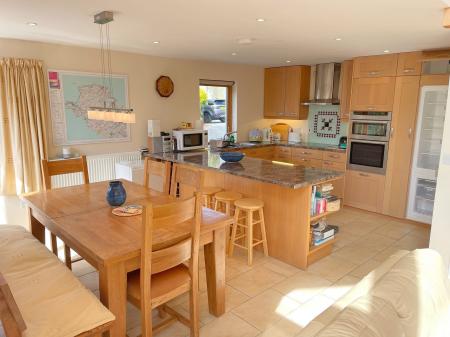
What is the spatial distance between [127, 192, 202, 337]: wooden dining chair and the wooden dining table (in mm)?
85

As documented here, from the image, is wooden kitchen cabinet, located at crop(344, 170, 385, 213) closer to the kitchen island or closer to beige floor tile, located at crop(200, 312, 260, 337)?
the kitchen island

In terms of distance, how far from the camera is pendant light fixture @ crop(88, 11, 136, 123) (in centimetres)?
267

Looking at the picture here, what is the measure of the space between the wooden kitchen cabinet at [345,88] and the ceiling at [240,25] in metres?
0.60

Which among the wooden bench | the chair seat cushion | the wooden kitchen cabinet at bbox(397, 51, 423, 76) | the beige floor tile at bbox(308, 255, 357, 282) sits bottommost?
the beige floor tile at bbox(308, 255, 357, 282)

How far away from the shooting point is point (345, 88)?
A: 17.2 ft

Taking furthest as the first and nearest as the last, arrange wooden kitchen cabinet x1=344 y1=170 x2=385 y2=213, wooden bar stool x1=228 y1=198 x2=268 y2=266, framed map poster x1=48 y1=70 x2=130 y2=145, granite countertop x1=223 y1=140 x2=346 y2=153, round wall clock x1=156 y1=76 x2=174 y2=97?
granite countertop x1=223 y1=140 x2=346 y2=153 → round wall clock x1=156 y1=76 x2=174 y2=97 → wooden kitchen cabinet x1=344 y1=170 x2=385 y2=213 → framed map poster x1=48 y1=70 x2=130 y2=145 → wooden bar stool x1=228 y1=198 x2=268 y2=266

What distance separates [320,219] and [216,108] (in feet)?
11.0

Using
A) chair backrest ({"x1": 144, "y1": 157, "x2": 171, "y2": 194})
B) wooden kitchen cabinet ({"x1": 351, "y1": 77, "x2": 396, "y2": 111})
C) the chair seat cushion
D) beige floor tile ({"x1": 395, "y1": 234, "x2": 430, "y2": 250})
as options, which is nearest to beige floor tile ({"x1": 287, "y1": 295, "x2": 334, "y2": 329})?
the chair seat cushion

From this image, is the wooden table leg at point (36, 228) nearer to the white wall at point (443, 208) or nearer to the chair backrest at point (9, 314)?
the chair backrest at point (9, 314)

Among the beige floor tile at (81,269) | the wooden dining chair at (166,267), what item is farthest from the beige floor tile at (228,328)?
the beige floor tile at (81,269)

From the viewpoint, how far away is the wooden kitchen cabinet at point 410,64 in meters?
4.27

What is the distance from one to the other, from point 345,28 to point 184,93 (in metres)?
2.85

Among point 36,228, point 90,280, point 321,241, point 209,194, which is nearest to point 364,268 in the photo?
point 321,241

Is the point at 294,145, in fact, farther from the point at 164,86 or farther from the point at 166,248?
the point at 166,248
